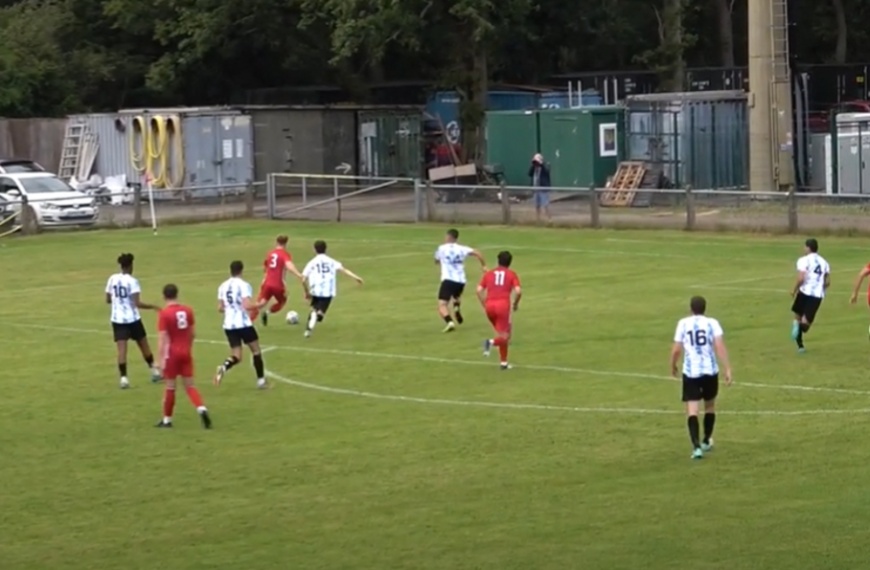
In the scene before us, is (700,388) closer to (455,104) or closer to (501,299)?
(501,299)

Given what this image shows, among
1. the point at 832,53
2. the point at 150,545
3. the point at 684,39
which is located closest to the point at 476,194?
the point at 684,39

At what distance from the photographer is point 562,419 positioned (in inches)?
831

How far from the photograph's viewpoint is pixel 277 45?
227ft

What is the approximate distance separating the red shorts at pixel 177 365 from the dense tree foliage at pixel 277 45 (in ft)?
132

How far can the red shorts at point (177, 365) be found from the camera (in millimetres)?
20609

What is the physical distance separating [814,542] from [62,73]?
191 ft

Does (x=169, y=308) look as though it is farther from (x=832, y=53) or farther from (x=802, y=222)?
(x=832, y=53)

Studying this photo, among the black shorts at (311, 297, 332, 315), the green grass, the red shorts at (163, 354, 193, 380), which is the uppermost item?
the black shorts at (311, 297, 332, 315)

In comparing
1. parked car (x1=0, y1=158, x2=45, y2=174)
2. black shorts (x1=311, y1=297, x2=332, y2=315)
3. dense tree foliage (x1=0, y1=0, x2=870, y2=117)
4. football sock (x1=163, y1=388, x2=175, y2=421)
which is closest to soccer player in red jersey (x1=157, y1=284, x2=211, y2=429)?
football sock (x1=163, y1=388, x2=175, y2=421)

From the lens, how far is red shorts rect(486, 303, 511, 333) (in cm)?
2455

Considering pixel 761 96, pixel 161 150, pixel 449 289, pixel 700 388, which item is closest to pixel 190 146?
pixel 161 150

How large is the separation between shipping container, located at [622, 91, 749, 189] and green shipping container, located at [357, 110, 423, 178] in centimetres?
1170

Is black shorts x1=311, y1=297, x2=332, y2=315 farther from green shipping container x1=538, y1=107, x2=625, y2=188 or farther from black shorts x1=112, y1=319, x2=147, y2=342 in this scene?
green shipping container x1=538, y1=107, x2=625, y2=188

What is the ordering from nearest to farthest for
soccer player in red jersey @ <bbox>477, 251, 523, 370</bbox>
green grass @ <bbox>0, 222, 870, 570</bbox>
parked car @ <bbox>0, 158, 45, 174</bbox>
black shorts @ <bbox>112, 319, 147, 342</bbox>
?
green grass @ <bbox>0, 222, 870, 570</bbox>, black shorts @ <bbox>112, 319, 147, 342</bbox>, soccer player in red jersey @ <bbox>477, 251, 523, 370</bbox>, parked car @ <bbox>0, 158, 45, 174</bbox>
